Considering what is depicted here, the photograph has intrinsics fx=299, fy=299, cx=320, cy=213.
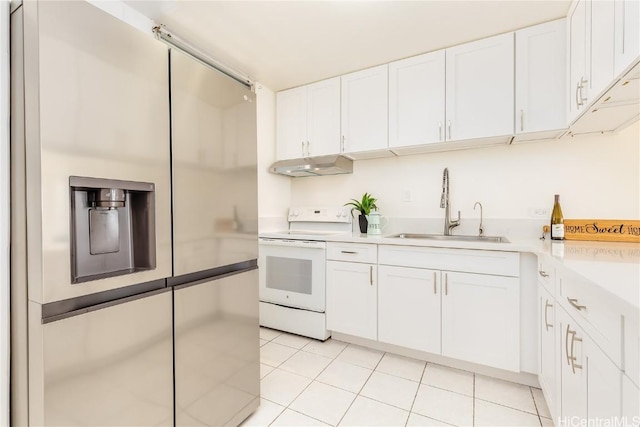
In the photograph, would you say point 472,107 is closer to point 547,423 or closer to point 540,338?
point 540,338

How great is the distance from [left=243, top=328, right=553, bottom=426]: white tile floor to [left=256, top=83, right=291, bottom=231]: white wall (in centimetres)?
132

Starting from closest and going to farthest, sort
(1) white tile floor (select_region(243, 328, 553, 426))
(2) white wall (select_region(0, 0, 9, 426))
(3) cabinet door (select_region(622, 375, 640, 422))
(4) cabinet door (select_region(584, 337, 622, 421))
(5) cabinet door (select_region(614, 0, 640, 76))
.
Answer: (3) cabinet door (select_region(622, 375, 640, 422))
(4) cabinet door (select_region(584, 337, 622, 421))
(2) white wall (select_region(0, 0, 9, 426))
(5) cabinet door (select_region(614, 0, 640, 76))
(1) white tile floor (select_region(243, 328, 553, 426))

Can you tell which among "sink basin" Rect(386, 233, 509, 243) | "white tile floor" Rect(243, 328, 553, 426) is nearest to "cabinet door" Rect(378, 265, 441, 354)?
"white tile floor" Rect(243, 328, 553, 426)

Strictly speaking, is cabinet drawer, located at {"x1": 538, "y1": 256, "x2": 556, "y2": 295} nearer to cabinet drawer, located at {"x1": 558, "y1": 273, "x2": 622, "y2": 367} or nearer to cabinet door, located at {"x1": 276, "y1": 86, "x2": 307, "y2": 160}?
cabinet drawer, located at {"x1": 558, "y1": 273, "x2": 622, "y2": 367}

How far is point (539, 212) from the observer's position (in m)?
2.27

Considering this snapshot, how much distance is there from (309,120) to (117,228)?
2184 mm

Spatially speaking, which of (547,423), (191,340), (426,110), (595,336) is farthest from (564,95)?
(191,340)

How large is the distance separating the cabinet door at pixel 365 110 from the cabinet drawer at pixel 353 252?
86 centimetres

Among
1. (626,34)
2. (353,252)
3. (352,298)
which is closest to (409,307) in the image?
(352,298)

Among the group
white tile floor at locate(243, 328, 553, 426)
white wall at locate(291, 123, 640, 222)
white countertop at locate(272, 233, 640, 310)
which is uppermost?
white wall at locate(291, 123, 640, 222)

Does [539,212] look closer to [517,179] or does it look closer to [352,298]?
[517,179]

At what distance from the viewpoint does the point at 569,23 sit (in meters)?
1.86

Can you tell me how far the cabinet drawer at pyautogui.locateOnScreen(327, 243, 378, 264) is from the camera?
7.48ft

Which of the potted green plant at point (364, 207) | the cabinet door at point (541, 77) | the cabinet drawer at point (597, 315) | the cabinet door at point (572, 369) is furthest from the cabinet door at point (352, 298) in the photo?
the cabinet door at point (541, 77)
